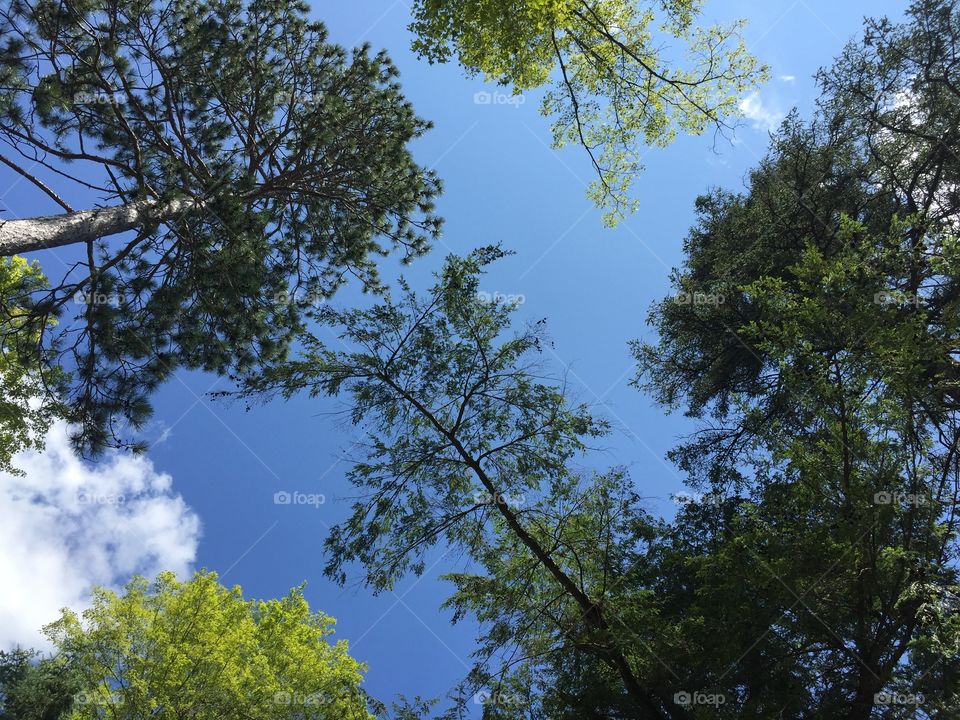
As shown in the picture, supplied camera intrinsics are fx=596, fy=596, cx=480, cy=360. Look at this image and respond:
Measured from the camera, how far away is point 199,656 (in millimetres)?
12281

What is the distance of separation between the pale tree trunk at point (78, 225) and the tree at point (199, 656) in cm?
788

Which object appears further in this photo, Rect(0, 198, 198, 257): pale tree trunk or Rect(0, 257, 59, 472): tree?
Rect(0, 257, 59, 472): tree

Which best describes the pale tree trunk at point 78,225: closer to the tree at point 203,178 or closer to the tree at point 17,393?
the tree at point 203,178

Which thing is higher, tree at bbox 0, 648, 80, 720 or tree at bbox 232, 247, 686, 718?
Result: tree at bbox 232, 247, 686, 718

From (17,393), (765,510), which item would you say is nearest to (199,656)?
(17,393)

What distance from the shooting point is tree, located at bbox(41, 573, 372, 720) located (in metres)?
11.1

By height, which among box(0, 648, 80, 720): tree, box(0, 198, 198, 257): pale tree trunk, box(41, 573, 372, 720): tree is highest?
box(0, 198, 198, 257): pale tree trunk

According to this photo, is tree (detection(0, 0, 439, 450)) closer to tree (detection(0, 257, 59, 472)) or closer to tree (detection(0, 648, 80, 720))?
tree (detection(0, 257, 59, 472))

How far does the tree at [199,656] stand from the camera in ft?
36.6

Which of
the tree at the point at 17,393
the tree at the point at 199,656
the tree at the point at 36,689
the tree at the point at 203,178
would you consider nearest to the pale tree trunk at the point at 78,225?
the tree at the point at 203,178

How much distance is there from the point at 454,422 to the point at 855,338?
177 inches

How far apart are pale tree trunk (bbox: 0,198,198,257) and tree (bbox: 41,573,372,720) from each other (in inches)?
310

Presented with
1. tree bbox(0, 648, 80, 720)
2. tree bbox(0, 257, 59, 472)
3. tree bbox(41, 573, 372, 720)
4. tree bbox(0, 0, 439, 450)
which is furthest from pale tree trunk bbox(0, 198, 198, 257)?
tree bbox(0, 648, 80, 720)

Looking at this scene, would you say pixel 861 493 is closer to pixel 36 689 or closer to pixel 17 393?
pixel 17 393
